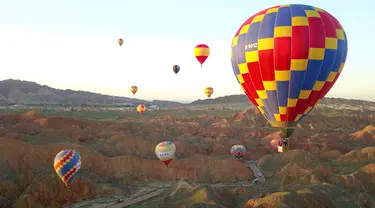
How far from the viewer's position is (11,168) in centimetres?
4409

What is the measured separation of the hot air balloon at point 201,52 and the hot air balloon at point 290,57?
78.0ft

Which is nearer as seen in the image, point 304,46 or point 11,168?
point 304,46

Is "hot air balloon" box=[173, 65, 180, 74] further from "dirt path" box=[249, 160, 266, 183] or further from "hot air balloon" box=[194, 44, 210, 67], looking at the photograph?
"dirt path" box=[249, 160, 266, 183]

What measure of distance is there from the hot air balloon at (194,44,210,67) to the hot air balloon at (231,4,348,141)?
937 inches

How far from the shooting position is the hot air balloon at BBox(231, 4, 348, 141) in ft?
93.4

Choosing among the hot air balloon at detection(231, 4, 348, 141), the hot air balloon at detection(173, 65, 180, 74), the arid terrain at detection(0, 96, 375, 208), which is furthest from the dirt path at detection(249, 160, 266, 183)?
the hot air balloon at detection(173, 65, 180, 74)

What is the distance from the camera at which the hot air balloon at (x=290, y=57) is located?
2847 centimetres

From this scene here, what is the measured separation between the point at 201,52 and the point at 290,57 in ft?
90.2

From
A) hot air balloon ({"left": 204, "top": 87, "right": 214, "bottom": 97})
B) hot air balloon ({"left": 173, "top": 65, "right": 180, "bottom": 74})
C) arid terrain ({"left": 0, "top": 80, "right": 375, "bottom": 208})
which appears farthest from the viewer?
hot air balloon ({"left": 204, "top": 87, "right": 214, "bottom": 97})

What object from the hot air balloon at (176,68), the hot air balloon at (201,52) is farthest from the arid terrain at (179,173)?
the hot air balloon at (201,52)

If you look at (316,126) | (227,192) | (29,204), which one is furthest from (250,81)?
(316,126)

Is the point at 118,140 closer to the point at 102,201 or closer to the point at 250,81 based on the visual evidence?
the point at 102,201

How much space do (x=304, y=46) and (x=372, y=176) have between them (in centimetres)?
2471

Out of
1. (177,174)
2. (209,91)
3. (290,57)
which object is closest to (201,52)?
(177,174)
